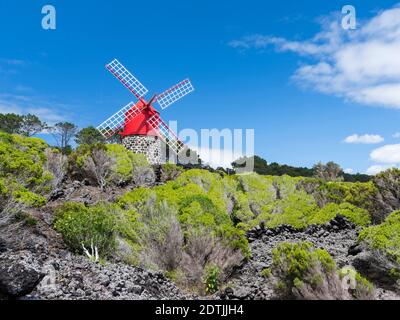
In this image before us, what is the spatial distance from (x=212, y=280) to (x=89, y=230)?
12.3ft

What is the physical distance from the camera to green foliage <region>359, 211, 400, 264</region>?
10.4 meters

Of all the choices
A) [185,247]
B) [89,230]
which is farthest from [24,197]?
[185,247]

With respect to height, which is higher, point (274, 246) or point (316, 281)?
point (274, 246)

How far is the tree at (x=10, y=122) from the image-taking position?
58125 millimetres

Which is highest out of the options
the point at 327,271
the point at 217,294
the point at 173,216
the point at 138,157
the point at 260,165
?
the point at 260,165

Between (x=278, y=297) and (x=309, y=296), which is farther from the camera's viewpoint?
(x=278, y=297)

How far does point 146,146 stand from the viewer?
3209 centimetres

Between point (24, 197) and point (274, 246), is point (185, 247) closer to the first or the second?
point (274, 246)

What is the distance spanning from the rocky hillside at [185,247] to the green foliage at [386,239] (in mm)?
26

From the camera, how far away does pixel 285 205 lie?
20.4 metres

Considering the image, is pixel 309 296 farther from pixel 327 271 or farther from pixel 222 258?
pixel 222 258

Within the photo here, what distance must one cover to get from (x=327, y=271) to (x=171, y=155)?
28.0 meters

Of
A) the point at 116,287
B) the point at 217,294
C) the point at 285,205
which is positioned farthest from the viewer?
the point at 285,205
